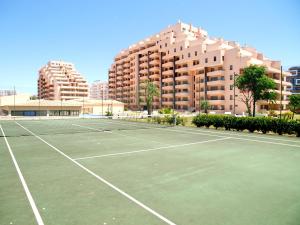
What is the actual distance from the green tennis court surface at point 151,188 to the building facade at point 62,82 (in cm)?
14045

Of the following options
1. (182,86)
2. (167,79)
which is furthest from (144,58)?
(182,86)

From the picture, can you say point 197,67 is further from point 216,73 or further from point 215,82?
point 215,82

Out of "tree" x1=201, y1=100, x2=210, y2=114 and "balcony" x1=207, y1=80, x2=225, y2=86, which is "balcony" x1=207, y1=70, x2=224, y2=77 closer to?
"balcony" x1=207, y1=80, x2=225, y2=86

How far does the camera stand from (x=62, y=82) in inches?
5994

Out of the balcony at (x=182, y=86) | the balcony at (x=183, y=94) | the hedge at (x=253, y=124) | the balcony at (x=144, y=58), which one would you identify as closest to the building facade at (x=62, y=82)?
the balcony at (x=144, y=58)

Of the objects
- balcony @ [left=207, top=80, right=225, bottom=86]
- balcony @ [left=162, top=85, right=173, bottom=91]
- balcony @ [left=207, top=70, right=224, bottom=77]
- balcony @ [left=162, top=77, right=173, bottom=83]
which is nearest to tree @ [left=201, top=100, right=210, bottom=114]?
balcony @ [left=207, top=80, right=225, bottom=86]

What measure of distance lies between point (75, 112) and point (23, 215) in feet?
267

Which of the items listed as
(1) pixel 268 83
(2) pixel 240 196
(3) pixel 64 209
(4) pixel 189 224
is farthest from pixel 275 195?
(1) pixel 268 83

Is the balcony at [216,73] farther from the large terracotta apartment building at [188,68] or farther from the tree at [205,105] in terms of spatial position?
the tree at [205,105]

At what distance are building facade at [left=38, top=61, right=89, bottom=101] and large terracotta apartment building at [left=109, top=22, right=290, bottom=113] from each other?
1381 inches

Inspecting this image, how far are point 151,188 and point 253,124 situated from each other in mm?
23836

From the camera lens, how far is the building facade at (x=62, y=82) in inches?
5910

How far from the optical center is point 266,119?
29.2 meters

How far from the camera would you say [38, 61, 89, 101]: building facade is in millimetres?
150125
